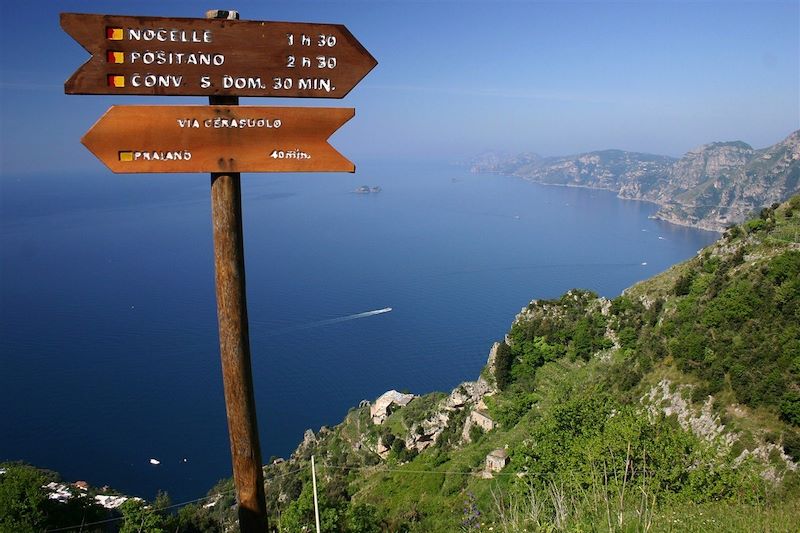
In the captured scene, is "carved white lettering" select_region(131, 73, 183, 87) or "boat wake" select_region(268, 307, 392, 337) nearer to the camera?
"carved white lettering" select_region(131, 73, 183, 87)

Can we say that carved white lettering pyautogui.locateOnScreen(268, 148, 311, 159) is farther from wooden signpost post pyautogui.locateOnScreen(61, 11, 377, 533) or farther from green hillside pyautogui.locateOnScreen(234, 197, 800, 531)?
green hillside pyautogui.locateOnScreen(234, 197, 800, 531)

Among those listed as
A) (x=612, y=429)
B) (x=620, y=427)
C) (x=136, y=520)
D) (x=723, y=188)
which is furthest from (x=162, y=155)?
(x=723, y=188)

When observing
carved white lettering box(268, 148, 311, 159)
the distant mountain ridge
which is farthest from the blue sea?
carved white lettering box(268, 148, 311, 159)

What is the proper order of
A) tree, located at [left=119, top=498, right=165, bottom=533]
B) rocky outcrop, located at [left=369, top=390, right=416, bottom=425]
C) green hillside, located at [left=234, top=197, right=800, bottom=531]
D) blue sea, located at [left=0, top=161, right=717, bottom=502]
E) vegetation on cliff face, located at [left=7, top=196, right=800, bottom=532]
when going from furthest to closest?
blue sea, located at [left=0, top=161, right=717, bottom=502], rocky outcrop, located at [left=369, top=390, right=416, bottom=425], tree, located at [left=119, top=498, right=165, bottom=533], vegetation on cliff face, located at [left=7, top=196, right=800, bottom=532], green hillside, located at [left=234, top=197, right=800, bottom=531]

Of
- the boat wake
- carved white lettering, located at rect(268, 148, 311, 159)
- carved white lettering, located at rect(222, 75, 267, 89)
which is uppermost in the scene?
carved white lettering, located at rect(222, 75, 267, 89)

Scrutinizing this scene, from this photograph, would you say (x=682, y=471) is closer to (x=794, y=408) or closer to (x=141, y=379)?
(x=794, y=408)

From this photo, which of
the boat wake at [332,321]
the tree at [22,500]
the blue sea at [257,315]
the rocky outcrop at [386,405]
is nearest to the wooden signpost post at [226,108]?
the tree at [22,500]

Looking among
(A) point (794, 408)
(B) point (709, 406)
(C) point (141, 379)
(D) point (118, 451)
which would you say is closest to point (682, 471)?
(A) point (794, 408)
